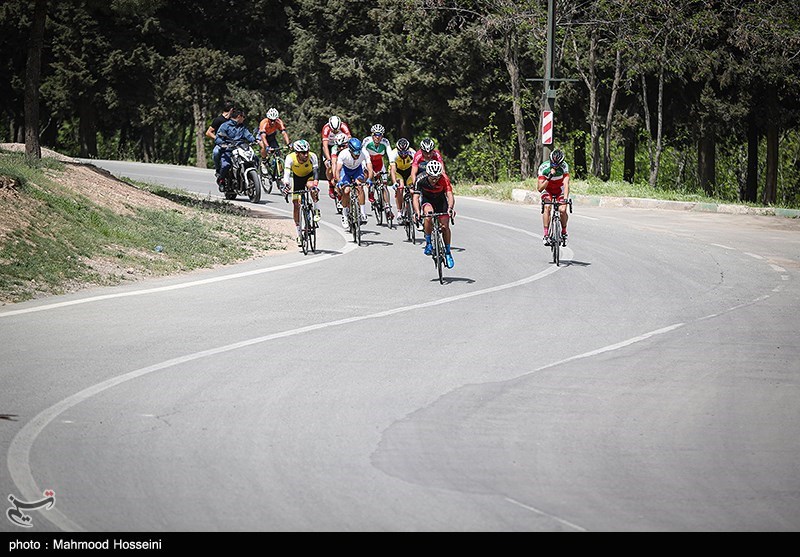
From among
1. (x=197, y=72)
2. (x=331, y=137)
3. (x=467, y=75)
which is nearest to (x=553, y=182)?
(x=331, y=137)

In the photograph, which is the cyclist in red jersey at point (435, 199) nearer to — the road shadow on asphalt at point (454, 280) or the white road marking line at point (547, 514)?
the road shadow on asphalt at point (454, 280)

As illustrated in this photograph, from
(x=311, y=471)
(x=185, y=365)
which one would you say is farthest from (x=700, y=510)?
(x=185, y=365)

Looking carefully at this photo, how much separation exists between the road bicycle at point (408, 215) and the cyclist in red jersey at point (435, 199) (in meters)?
4.61

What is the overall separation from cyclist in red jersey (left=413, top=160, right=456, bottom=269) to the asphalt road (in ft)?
2.36

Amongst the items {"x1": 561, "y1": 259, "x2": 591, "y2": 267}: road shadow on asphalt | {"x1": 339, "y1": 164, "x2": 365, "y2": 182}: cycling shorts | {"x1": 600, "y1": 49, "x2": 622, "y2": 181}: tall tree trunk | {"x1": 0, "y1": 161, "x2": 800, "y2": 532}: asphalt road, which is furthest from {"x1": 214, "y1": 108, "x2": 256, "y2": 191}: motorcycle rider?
{"x1": 600, "y1": 49, "x2": 622, "y2": 181}: tall tree trunk

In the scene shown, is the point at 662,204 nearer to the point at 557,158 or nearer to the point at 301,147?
the point at 557,158

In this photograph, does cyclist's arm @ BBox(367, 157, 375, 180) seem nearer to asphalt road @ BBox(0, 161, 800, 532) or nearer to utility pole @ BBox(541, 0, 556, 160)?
asphalt road @ BBox(0, 161, 800, 532)

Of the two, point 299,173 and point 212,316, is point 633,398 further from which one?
point 299,173

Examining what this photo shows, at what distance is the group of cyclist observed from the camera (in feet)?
55.7

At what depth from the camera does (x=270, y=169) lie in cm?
3041

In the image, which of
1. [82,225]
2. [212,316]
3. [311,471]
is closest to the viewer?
[311,471]

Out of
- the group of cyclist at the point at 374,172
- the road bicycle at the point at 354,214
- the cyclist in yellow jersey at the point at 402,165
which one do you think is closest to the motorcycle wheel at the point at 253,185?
the group of cyclist at the point at 374,172
